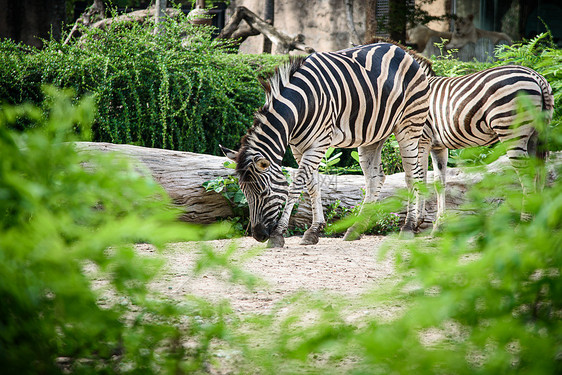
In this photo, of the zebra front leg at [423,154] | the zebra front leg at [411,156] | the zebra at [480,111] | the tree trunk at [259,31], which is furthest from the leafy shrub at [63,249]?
the tree trunk at [259,31]

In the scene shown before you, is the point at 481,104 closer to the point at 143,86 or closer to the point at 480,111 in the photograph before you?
the point at 480,111

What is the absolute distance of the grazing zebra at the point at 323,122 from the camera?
5.28 metres

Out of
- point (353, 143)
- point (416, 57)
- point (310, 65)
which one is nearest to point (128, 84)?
point (310, 65)

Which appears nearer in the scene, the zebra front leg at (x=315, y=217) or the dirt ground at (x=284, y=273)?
the dirt ground at (x=284, y=273)

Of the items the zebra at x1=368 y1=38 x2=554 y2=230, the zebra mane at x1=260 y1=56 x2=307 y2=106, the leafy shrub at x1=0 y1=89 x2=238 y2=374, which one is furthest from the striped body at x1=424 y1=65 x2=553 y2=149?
the leafy shrub at x1=0 y1=89 x2=238 y2=374

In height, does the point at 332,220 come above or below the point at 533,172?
below

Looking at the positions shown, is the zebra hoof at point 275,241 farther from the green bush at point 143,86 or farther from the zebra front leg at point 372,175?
the green bush at point 143,86

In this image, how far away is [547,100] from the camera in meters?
5.97

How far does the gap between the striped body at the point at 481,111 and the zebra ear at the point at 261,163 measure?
2.10 m

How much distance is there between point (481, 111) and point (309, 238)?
7.89 ft

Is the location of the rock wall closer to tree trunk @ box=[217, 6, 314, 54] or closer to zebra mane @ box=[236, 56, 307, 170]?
tree trunk @ box=[217, 6, 314, 54]

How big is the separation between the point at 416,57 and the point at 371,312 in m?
4.66

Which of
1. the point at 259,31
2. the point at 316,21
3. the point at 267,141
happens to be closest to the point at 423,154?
the point at 267,141

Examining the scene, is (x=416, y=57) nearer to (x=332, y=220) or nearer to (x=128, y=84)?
(x=332, y=220)
